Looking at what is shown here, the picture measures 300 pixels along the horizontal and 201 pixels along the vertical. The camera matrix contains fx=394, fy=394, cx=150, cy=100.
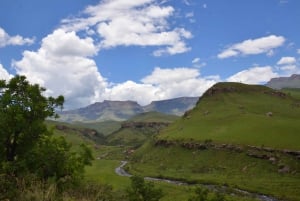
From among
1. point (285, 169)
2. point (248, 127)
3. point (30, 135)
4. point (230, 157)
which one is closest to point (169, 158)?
point (230, 157)

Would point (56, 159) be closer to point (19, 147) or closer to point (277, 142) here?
point (19, 147)

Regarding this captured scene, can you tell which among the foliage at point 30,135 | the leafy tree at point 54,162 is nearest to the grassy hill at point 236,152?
the leafy tree at point 54,162

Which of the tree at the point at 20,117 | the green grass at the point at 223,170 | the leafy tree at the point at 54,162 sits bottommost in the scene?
the green grass at the point at 223,170

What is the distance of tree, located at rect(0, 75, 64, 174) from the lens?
3919 centimetres

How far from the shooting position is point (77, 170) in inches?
1711

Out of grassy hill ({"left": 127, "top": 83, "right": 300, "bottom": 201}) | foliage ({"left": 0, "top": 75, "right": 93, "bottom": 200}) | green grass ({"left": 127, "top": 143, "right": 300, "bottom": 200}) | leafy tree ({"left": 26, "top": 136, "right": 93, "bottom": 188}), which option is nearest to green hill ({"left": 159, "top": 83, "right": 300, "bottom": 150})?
grassy hill ({"left": 127, "top": 83, "right": 300, "bottom": 201})

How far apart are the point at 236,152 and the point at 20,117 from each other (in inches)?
4203

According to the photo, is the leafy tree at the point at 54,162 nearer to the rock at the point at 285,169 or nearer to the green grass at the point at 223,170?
the green grass at the point at 223,170

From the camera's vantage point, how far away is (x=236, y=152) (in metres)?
135

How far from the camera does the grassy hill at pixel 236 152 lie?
10925 cm

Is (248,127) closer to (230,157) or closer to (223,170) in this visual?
(230,157)

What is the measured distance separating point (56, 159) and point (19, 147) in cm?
394

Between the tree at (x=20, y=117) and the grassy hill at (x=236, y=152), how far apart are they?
63473mm

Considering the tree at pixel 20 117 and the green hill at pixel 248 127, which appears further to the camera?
the green hill at pixel 248 127
